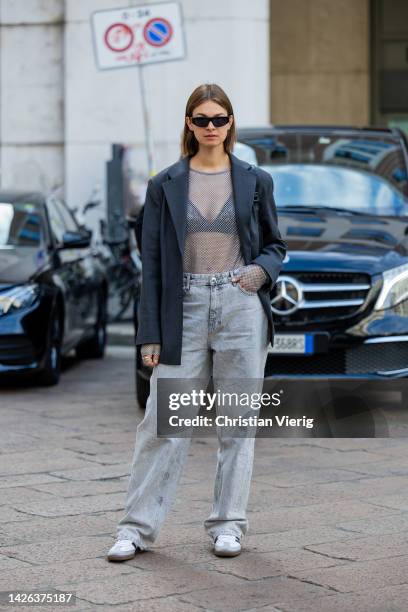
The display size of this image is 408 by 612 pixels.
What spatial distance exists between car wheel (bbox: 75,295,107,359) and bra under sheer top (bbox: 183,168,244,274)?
7485mm

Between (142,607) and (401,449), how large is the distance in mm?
3598

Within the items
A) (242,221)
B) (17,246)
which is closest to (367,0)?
(17,246)

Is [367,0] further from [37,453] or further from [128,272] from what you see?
[37,453]

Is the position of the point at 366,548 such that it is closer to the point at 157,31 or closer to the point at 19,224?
the point at 19,224

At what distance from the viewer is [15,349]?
404 inches

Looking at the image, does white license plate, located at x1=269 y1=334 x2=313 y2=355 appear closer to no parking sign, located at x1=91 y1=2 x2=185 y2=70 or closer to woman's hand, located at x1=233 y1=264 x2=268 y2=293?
woman's hand, located at x1=233 y1=264 x2=268 y2=293

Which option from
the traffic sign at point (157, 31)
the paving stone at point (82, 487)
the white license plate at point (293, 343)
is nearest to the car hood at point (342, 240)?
the white license plate at point (293, 343)

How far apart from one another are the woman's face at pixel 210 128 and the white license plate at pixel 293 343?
10.9 ft

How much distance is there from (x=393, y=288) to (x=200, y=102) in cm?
366

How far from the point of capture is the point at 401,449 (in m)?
8.08

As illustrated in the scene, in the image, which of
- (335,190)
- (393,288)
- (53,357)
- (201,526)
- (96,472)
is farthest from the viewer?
(53,357)

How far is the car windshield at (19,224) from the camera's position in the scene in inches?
437

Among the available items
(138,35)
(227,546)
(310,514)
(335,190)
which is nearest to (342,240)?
(335,190)

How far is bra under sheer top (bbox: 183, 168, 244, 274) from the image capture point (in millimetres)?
5391
